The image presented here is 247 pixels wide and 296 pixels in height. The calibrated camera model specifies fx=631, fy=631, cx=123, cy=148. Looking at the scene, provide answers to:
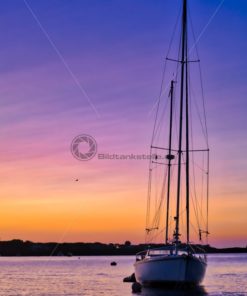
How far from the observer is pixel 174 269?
48469mm

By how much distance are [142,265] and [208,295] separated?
6015 millimetres

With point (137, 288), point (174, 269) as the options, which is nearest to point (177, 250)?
point (174, 269)

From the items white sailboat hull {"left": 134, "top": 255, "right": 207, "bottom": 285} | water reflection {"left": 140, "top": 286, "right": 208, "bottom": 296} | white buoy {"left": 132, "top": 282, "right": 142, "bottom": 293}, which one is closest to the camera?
white sailboat hull {"left": 134, "top": 255, "right": 207, "bottom": 285}

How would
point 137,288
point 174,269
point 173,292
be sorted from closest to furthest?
point 174,269 → point 173,292 → point 137,288

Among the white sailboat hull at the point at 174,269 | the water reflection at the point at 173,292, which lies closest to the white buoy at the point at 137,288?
the water reflection at the point at 173,292

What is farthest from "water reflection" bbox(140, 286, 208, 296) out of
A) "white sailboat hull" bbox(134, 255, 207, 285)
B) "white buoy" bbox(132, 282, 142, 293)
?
"white buoy" bbox(132, 282, 142, 293)

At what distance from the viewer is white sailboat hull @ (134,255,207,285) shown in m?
48.2

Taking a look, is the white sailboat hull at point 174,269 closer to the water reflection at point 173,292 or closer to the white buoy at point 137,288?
the water reflection at point 173,292

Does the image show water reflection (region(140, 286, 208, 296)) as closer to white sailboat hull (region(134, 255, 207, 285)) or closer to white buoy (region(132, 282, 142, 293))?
white sailboat hull (region(134, 255, 207, 285))

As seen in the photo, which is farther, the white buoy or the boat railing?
the white buoy

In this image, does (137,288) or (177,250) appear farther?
(137,288)

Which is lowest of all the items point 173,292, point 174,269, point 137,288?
point 173,292

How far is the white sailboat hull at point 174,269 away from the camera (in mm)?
48156

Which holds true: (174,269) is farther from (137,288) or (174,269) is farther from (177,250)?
(137,288)
